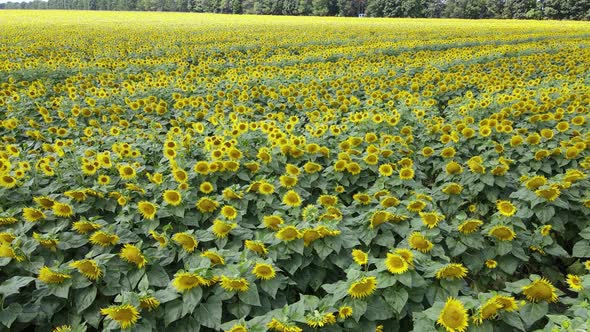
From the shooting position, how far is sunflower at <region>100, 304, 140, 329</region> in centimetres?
214

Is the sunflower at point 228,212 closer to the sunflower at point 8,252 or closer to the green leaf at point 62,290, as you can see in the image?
the green leaf at point 62,290

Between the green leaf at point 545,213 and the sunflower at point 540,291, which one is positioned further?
the green leaf at point 545,213

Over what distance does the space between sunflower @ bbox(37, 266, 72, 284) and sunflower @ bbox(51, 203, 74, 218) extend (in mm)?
863

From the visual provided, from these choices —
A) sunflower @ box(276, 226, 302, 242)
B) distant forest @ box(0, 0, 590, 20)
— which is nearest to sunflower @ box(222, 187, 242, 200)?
sunflower @ box(276, 226, 302, 242)

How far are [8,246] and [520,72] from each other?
39.8 ft

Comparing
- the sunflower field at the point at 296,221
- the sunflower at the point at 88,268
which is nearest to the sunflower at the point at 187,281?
the sunflower field at the point at 296,221

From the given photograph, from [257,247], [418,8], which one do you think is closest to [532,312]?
[257,247]

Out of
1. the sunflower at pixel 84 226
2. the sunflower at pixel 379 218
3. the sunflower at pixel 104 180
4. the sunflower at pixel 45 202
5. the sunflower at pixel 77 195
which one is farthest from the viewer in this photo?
the sunflower at pixel 104 180

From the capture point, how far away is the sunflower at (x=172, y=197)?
3.41 metres

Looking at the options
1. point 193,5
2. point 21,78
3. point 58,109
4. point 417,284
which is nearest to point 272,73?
point 58,109

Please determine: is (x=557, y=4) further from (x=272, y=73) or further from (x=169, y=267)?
(x=169, y=267)

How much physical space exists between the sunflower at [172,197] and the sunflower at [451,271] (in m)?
2.20

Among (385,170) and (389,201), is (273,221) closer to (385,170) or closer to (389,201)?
(389,201)

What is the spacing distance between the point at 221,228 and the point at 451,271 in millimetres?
1685
